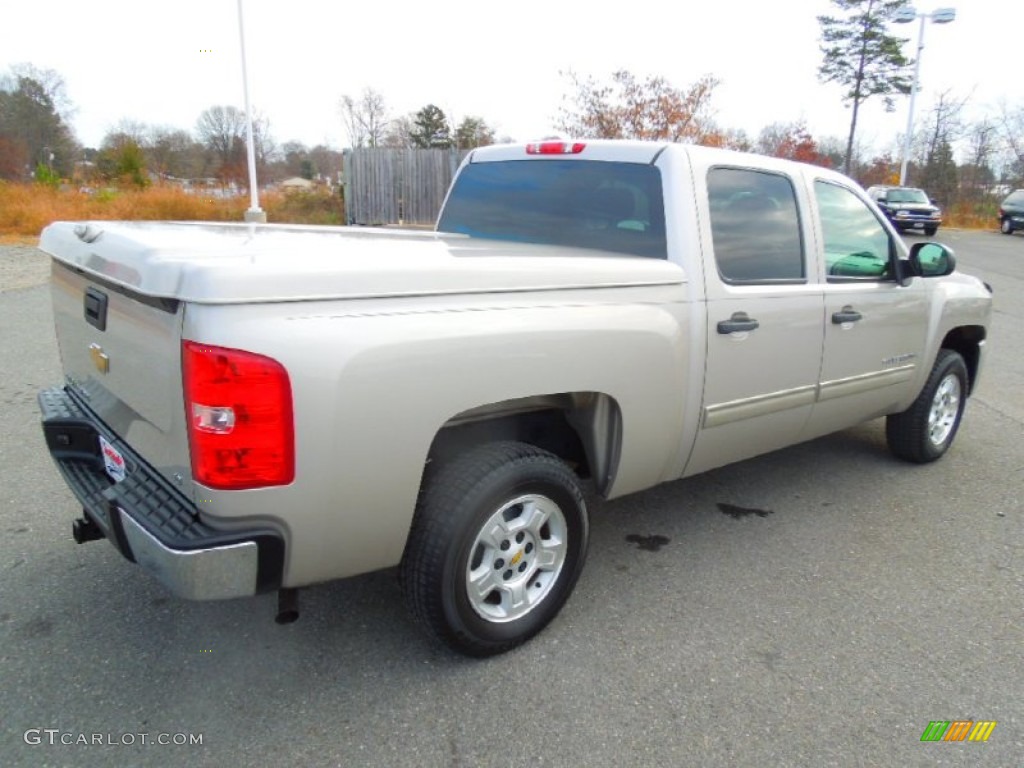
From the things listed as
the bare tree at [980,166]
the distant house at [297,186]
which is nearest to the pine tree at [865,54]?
the bare tree at [980,166]

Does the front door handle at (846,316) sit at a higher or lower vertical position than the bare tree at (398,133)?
lower

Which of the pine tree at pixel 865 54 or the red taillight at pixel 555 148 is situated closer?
the red taillight at pixel 555 148

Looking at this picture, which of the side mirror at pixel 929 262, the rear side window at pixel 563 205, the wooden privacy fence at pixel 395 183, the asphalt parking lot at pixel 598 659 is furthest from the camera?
the wooden privacy fence at pixel 395 183

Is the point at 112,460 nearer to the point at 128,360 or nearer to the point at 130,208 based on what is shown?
the point at 128,360

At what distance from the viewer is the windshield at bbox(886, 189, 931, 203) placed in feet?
88.1

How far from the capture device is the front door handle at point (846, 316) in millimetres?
3621

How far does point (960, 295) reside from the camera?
14.9 ft

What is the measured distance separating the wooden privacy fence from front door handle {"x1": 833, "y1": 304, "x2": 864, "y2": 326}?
15.8 metres

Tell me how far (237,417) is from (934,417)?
181 inches

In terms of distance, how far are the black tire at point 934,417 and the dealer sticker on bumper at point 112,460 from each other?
14.7ft

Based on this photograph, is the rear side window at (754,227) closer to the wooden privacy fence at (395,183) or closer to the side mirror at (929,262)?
the side mirror at (929,262)

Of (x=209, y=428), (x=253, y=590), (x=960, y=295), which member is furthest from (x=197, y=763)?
(x=960, y=295)

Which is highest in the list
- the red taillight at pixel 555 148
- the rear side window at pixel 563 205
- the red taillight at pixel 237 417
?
the red taillight at pixel 555 148

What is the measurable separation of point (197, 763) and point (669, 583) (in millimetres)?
1999
